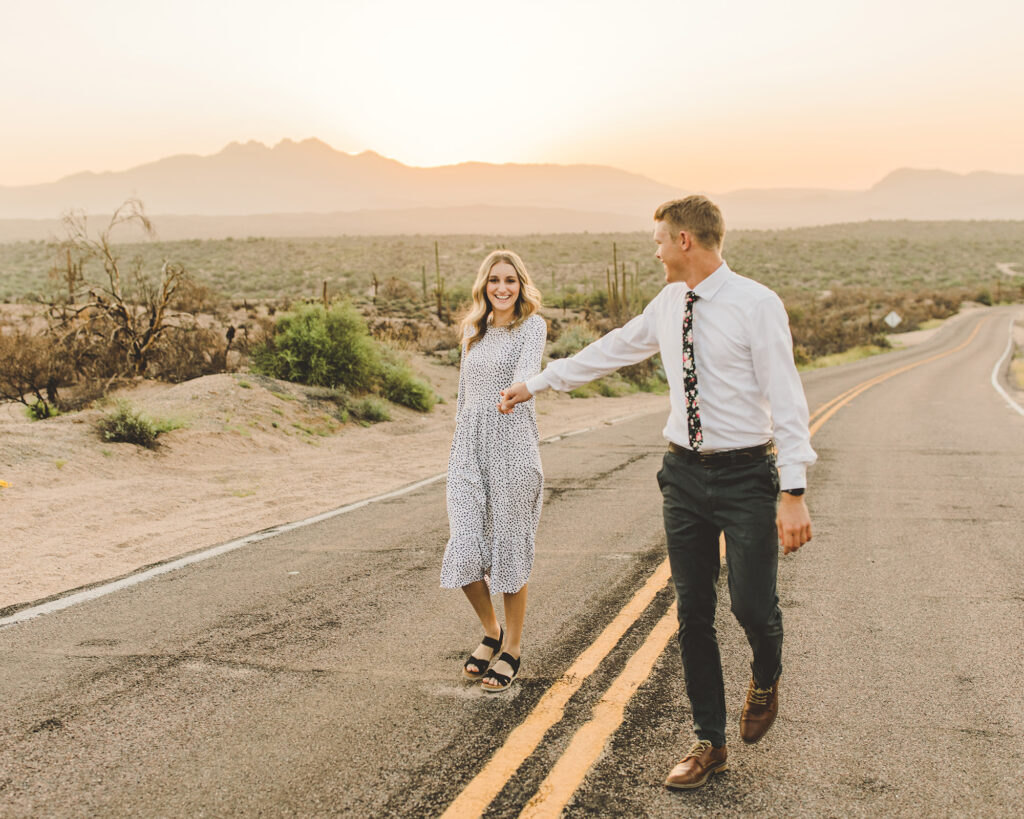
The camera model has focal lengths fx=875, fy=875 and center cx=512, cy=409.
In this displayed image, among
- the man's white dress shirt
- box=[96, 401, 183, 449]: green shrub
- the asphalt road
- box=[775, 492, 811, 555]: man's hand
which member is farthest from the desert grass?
box=[775, 492, 811, 555]: man's hand

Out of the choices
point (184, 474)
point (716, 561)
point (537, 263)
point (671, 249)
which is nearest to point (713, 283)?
point (671, 249)

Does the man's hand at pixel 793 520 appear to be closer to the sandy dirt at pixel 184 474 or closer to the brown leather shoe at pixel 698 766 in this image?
the brown leather shoe at pixel 698 766

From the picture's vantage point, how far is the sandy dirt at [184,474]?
6.87 m

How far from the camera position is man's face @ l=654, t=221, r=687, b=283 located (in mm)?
3035

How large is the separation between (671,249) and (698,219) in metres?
0.14

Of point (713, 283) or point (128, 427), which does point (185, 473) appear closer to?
point (128, 427)

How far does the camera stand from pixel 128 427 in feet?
35.3

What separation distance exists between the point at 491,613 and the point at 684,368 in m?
1.76

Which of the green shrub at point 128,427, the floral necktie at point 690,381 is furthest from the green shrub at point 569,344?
the floral necktie at point 690,381

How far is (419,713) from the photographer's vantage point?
372cm

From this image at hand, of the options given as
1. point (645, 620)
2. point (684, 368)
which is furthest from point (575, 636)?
point (684, 368)

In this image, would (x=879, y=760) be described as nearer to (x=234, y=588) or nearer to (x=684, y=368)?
(x=684, y=368)

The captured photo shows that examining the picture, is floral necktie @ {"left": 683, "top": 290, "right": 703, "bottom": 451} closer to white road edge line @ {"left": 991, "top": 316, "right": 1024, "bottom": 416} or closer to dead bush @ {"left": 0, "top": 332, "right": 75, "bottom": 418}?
dead bush @ {"left": 0, "top": 332, "right": 75, "bottom": 418}

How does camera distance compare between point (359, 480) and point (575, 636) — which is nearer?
point (575, 636)
